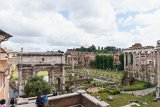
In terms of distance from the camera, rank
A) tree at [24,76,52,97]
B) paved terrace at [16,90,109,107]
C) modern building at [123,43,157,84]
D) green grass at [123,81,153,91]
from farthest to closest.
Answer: modern building at [123,43,157,84], green grass at [123,81,153,91], tree at [24,76,52,97], paved terrace at [16,90,109,107]

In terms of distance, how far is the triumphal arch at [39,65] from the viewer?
39281 mm

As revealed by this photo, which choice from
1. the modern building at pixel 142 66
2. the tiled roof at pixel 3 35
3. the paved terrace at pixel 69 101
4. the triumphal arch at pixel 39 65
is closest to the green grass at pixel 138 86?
the modern building at pixel 142 66

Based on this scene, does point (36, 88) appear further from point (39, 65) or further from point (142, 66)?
point (142, 66)

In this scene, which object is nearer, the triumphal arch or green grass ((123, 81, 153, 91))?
the triumphal arch

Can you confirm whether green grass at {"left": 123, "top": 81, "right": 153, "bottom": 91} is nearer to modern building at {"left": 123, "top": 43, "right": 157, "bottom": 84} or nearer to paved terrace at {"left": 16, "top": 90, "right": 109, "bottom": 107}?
modern building at {"left": 123, "top": 43, "right": 157, "bottom": 84}

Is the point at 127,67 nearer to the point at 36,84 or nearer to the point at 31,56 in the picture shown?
the point at 31,56

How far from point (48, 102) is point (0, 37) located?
200 inches

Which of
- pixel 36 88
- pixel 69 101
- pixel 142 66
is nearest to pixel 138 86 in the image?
pixel 142 66

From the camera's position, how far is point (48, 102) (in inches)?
499

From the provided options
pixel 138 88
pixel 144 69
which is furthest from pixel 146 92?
pixel 144 69

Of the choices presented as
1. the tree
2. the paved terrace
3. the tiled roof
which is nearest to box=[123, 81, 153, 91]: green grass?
the tree

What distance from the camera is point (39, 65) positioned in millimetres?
40875

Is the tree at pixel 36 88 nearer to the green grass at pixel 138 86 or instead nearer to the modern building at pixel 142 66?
the green grass at pixel 138 86

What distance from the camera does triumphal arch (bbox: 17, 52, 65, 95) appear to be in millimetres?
39281
